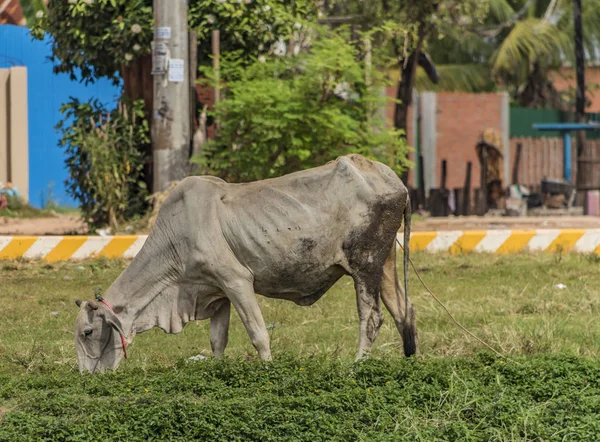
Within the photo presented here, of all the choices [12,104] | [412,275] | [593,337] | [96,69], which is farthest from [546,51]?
[593,337]

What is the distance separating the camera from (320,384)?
641cm

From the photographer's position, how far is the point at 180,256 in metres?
7.34

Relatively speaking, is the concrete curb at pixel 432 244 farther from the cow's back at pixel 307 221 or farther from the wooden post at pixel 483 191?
the wooden post at pixel 483 191

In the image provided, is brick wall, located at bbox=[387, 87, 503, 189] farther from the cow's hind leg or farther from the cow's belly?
the cow's belly

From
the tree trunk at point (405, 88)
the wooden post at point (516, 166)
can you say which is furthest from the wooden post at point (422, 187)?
the wooden post at point (516, 166)

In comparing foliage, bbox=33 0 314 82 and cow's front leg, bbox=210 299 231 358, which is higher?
foliage, bbox=33 0 314 82

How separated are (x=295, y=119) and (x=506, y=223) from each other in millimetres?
5340

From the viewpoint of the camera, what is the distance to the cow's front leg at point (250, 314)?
716 centimetres

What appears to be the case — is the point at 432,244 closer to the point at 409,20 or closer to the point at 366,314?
the point at 366,314

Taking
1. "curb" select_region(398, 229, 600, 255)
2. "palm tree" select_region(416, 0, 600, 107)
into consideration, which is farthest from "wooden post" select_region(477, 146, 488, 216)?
"palm tree" select_region(416, 0, 600, 107)

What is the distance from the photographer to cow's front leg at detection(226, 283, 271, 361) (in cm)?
716

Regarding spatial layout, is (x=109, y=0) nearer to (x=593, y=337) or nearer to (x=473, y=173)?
(x=593, y=337)

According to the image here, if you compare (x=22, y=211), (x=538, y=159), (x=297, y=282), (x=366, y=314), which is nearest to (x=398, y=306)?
(x=366, y=314)

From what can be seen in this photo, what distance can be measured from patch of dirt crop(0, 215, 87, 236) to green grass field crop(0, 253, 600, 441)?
19.6 ft
